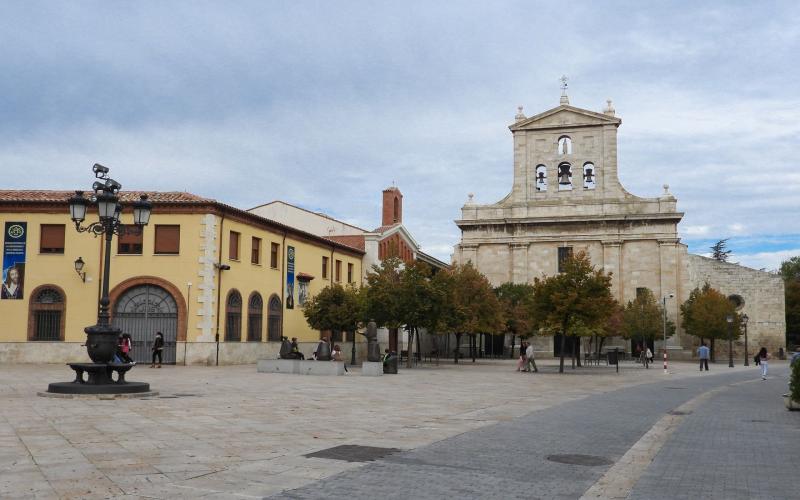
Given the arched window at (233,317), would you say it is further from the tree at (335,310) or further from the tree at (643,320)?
the tree at (643,320)

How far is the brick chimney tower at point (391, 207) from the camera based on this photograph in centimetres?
5975

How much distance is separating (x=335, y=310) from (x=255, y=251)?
5.23 metres

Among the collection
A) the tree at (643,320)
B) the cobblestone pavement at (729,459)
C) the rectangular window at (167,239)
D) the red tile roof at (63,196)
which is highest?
the red tile roof at (63,196)

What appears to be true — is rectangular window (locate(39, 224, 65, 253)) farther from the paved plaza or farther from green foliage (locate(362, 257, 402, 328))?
the paved plaza

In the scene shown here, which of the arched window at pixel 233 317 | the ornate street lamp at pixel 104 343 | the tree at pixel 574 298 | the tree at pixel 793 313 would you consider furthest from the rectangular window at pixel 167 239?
the tree at pixel 793 313

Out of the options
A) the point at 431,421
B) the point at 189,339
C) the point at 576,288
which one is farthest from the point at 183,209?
the point at 431,421

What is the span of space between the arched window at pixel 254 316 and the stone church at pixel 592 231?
31564mm

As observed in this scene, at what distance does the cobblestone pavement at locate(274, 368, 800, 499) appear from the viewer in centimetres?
747

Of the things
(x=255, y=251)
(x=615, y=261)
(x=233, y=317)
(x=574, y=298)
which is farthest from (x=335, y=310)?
(x=615, y=261)

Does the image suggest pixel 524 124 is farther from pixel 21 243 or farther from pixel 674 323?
pixel 21 243

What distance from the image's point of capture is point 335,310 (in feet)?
128

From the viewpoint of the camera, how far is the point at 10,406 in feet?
46.0

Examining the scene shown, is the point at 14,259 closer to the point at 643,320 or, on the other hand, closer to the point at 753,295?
the point at 643,320

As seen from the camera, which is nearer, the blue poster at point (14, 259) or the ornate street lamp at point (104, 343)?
the ornate street lamp at point (104, 343)
